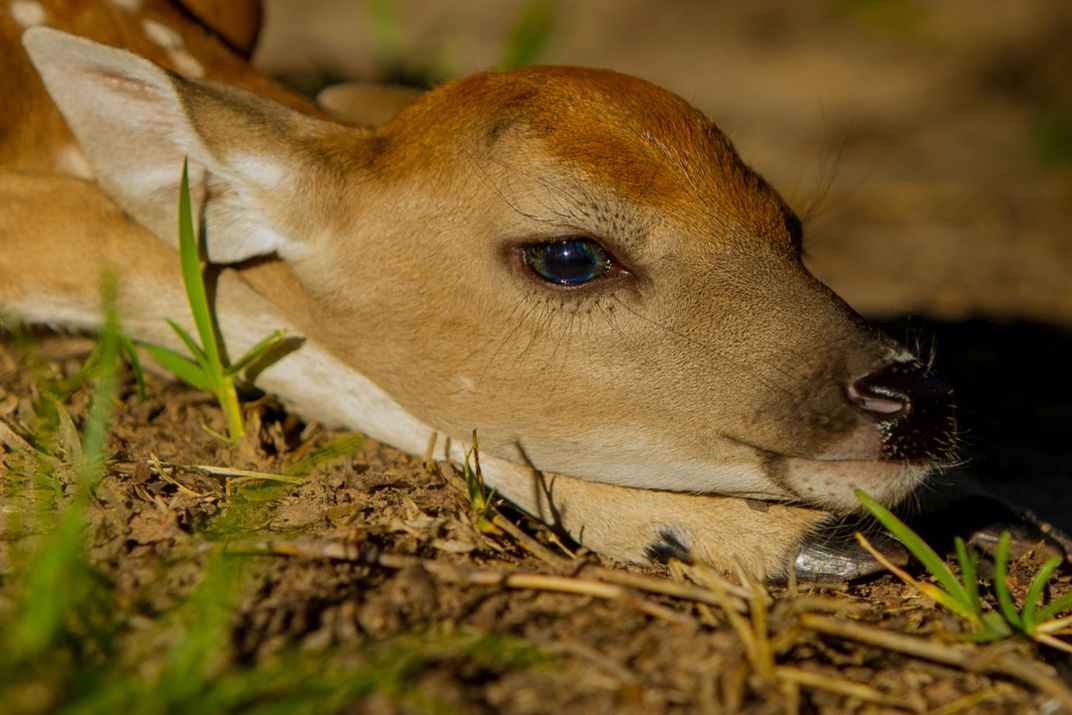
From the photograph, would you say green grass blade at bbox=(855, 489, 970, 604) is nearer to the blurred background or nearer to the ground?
the ground

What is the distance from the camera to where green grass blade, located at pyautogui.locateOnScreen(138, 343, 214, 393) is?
3418 millimetres

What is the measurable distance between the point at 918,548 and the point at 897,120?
7.19 metres

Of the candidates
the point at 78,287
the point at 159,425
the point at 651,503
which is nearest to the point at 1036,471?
the point at 651,503

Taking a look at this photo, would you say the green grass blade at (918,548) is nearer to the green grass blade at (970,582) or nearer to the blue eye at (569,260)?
the green grass blade at (970,582)

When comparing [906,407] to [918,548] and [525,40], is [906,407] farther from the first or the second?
[525,40]

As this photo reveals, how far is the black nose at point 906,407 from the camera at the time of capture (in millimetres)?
2795

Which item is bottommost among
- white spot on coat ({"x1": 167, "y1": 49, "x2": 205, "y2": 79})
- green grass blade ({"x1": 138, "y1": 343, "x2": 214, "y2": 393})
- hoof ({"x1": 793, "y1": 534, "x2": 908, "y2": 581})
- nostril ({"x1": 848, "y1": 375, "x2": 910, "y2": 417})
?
hoof ({"x1": 793, "y1": 534, "x2": 908, "y2": 581})

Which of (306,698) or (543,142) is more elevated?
(543,142)

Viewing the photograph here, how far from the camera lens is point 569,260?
3.03 metres

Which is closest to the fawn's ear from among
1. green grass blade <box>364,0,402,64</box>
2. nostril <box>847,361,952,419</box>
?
nostril <box>847,361,952,419</box>

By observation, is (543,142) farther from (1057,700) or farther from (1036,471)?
(1036,471)

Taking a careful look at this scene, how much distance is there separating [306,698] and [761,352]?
1449 millimetres

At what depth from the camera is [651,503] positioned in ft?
10.3

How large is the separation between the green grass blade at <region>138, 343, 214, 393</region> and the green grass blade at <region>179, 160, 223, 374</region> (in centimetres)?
9
